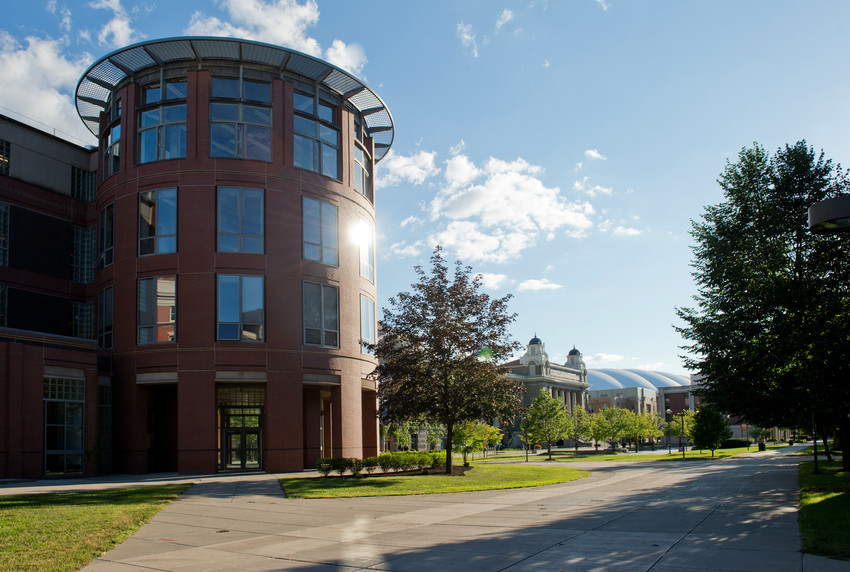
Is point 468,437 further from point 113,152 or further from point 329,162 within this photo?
point 113,152

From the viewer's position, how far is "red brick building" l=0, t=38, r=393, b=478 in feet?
98.9

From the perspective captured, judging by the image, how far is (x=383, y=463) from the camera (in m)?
27.9

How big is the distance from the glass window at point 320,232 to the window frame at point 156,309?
6.30m

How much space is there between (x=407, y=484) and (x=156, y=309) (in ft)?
49.1

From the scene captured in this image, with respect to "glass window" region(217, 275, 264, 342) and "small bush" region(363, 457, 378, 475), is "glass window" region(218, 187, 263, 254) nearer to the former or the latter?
"glass window" region(217, 275, 264, 342)

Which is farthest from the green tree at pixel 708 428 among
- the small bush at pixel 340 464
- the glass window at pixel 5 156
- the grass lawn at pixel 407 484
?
the glass window at pixel 5 156

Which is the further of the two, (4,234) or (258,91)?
(258,91)

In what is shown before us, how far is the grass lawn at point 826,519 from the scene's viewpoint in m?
9.27

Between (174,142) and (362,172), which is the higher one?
(362,172)

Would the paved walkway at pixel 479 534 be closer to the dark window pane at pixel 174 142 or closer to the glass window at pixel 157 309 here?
the glass window at pixel 157 309

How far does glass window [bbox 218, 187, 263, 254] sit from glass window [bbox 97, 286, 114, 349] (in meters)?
6.44

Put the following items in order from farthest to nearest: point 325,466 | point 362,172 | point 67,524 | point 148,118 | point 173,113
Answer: point 362,172 → point 148,118 → point 173,113 → point 325,466 → point 67,524

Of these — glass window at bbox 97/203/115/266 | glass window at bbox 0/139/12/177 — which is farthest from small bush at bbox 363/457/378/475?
glass window at bbox 0/139/12/177

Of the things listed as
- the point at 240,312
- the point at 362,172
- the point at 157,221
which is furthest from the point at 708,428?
the point at 157,221
